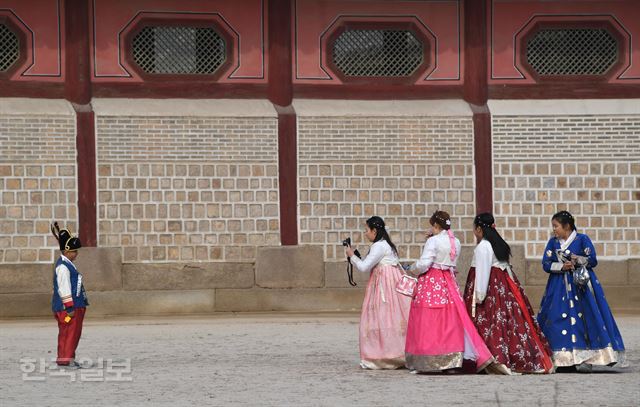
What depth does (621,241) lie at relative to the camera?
1761 cm

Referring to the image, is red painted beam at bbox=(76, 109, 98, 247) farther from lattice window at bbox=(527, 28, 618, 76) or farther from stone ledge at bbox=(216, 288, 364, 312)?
lattice window at bbox=(527, 28, 618, 76)

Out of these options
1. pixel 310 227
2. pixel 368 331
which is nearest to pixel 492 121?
pixel 310 227

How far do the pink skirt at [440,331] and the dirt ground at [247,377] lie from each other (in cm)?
16

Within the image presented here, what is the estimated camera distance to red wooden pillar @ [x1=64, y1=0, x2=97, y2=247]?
54.6ft

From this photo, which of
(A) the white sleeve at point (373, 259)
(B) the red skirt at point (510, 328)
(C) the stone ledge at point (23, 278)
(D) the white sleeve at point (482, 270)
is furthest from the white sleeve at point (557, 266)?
(C) the stone ledge at point (23, 278)

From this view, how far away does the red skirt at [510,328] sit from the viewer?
1118 cm

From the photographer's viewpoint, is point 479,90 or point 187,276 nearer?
point 187,276

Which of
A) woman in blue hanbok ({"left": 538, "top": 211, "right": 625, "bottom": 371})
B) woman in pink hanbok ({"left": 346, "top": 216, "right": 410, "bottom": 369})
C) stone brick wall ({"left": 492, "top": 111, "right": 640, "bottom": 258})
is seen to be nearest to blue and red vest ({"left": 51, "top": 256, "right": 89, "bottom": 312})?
woman in pink hanbok ({"left": 346, "top": 216, "right": 410, "bottom": 369})

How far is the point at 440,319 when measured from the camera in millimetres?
11195

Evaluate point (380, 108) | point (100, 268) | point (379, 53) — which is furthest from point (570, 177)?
point (100, 268)

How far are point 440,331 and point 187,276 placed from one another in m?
6.38

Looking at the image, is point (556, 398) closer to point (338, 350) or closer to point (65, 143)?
point (338, 350)

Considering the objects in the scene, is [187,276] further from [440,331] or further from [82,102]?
[440,331]

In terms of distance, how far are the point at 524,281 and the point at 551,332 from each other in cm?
609
